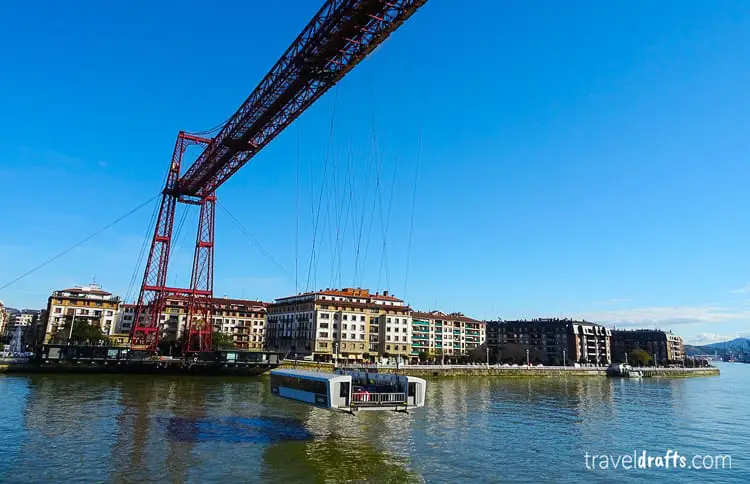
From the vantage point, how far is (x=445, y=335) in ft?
299

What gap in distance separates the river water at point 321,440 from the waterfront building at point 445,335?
177 ft

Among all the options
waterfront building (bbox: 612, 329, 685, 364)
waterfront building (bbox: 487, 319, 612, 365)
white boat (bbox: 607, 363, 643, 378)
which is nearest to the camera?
white boat (bbox: 607, 363, 643, 378)

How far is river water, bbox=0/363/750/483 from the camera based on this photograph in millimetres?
13391

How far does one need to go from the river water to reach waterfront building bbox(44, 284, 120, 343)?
4888 centimetres

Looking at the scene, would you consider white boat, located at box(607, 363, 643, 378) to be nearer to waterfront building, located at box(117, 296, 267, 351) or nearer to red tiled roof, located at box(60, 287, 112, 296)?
waterfront building, located at box(117, 296, 267, 351)

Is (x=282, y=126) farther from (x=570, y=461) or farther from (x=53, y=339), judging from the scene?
(x=53, y=339)

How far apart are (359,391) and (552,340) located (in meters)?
101

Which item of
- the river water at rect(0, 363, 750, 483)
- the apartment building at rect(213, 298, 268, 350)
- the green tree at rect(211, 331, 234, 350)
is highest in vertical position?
the apartment building at rect(213, 298, 268, 350)

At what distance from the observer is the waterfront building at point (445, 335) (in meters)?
84.5

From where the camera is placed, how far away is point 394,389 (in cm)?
1686

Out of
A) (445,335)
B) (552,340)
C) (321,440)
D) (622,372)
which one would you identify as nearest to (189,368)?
(321,440)

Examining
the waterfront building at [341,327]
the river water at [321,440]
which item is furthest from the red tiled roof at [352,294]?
the river water at [321,440]

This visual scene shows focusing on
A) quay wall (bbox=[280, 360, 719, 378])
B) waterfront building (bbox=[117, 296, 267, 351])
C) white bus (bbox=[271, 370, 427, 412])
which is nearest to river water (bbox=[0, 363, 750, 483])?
white bus (bbox=[271, 370, 427, 412])

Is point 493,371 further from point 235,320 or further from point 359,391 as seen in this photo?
point 359,391
